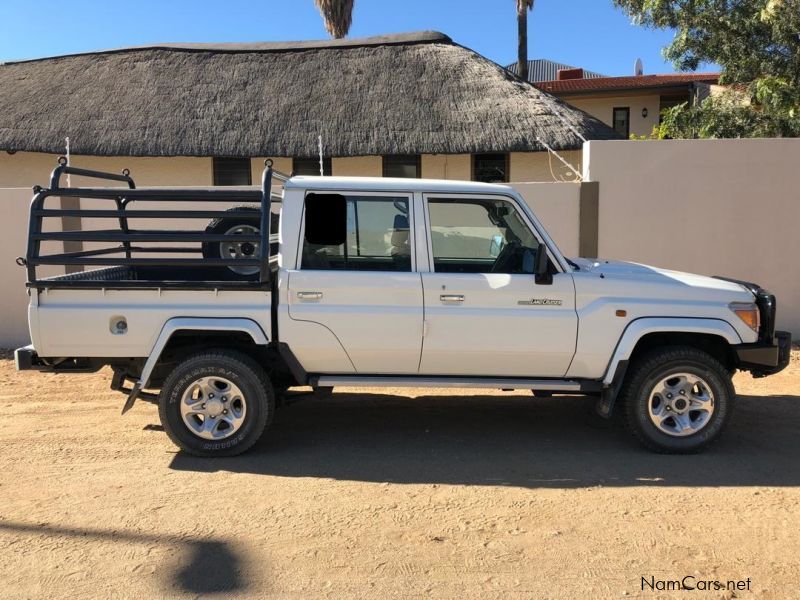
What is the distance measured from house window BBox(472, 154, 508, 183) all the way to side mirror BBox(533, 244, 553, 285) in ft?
30.7

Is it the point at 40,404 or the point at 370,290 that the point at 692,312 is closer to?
the point at 370,290

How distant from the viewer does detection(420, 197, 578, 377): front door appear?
454 centimetres

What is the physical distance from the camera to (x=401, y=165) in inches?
533

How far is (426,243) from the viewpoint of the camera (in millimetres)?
4605

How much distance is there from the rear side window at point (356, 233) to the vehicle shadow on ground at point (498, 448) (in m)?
1.37

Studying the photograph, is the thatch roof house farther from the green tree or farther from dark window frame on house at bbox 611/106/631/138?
dark window frame on house at bbox 611/106/631/138

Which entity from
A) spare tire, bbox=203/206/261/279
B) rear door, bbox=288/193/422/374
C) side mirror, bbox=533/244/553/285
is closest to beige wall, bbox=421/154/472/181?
spare tire, bbox=203/206/261/279

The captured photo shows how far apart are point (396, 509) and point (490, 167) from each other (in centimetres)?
1076

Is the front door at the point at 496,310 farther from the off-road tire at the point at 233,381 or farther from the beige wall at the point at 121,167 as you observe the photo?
the beige wall at the point at 121,167

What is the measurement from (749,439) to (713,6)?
931 cm

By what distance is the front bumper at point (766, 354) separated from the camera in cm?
465

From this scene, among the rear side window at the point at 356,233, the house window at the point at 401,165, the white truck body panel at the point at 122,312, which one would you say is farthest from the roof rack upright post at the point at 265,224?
the house window at the point at 401,165

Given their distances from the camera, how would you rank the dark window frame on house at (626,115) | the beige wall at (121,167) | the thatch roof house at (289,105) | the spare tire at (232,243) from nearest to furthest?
the spare tire at (232,243)
the thatch roof house at (289,105)
the beige wall at (121,167)
the dark window frame on house at (626,115)

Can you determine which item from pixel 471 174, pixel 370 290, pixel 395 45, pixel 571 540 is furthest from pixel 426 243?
pixel 395 45
